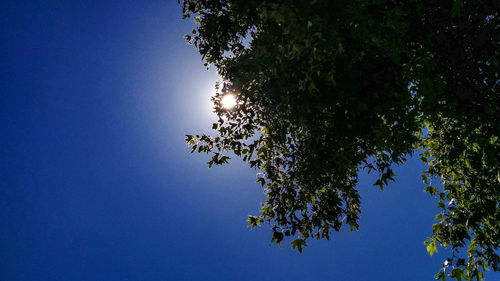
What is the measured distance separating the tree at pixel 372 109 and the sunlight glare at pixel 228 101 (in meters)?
0.17

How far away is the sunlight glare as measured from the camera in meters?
9.19

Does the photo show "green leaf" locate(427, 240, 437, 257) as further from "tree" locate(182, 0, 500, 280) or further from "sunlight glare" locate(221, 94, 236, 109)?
"sunlight glare" locate(221, 94, 236, 109)

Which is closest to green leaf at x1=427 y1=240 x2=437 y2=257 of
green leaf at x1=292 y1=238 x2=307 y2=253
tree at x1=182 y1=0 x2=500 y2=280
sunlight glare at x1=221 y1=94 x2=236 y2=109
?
tree at x1=182 y1=0 x2=500 y2=280

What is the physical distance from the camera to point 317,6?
15.7ft

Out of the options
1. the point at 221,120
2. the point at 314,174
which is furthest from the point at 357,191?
the point at 221,120

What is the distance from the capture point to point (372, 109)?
809 cm

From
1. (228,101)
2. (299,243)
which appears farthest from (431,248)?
(228,101)

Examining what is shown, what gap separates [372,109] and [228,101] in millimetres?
4301

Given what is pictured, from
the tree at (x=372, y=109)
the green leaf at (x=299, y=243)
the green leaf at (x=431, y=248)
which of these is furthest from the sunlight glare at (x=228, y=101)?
the green leaf at (x=431, y=248)

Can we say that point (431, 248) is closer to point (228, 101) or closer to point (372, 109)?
Result: point (372, 109)

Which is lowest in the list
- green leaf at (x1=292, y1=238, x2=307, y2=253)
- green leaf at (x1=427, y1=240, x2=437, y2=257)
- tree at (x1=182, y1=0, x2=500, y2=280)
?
green leaf at (x1=292, y1=238, x2=307, y2=253)

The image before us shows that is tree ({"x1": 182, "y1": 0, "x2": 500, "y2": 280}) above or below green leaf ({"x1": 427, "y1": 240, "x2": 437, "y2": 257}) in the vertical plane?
above

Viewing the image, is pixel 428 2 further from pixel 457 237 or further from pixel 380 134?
pixel 457 237

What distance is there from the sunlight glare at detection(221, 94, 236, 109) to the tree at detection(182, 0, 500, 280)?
0.17m
